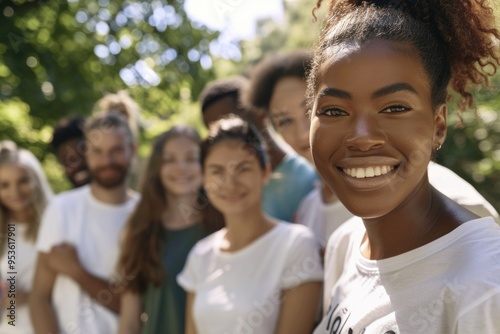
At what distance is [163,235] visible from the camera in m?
3.68

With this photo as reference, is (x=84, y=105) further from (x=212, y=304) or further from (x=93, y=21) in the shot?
(x=212, y=304)

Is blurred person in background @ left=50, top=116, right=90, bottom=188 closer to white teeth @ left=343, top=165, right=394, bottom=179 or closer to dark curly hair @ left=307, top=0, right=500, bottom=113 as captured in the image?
dark curly hair @ left=307, top=0, right=500, bottom=113

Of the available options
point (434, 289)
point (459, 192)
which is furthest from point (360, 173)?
point (459, 192)

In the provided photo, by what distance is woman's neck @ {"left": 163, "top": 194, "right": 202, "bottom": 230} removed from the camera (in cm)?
371

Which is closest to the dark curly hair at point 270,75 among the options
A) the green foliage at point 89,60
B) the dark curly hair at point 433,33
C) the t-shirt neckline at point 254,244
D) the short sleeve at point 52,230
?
the t-shirt neckline at point 254,244

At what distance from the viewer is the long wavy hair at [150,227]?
357cm

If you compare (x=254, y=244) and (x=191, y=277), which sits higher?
(x=254, y=244)

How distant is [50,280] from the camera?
4039 mm

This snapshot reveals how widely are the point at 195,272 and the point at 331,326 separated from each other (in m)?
A: 1.38

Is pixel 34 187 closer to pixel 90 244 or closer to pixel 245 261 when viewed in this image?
pixel 90 244

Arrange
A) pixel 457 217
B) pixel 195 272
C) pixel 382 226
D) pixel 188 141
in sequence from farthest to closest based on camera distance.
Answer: pixel 188 141 → pixel 195 272 → pixel 382 226 → pixel 457 217

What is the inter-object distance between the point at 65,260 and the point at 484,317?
9.83 feet

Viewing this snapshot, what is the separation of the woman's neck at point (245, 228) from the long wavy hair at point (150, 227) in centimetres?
62

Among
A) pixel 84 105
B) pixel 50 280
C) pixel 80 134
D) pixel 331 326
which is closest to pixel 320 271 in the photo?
pixel 331 326
